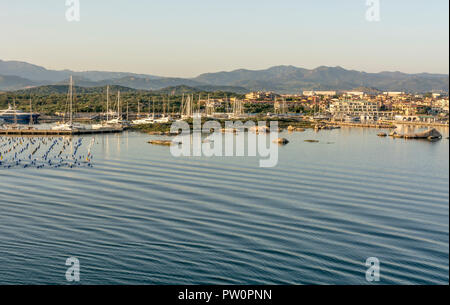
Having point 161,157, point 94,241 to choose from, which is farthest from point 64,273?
point 161,157

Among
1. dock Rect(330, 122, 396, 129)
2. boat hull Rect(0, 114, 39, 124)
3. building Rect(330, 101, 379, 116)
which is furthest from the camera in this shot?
building Rect(330, 101, 379, 116)

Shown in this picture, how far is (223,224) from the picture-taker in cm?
1440

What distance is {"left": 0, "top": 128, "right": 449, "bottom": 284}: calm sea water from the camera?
34.3 feet

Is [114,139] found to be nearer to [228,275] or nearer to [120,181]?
[120,181]

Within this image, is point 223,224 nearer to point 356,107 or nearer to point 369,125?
point 369,125

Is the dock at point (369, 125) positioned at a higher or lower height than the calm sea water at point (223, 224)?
higher

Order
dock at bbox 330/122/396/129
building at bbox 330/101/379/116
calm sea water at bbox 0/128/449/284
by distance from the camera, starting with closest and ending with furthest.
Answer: calm sea water at bbox 0/128/449/284, dock at bbox 330/122/396/129, building at bbox 330/101/379/116

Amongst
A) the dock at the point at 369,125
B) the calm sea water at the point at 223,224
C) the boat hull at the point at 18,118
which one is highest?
the boat hull at the point at 18,118

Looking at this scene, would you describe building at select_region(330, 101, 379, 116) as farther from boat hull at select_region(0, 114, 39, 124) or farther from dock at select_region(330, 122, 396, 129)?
boat hull at select_region(0, 114, 39, 124)

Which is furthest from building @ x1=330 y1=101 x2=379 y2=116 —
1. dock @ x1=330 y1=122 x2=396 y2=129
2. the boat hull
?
the boat hull

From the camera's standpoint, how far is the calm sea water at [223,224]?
1045 centimetres

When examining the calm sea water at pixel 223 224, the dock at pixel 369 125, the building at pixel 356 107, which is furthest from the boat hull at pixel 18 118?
the building at pixel 356 107

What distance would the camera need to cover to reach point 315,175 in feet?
81.3

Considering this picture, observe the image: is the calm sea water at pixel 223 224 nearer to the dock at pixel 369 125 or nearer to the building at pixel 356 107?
the dock at pixel 369 125
